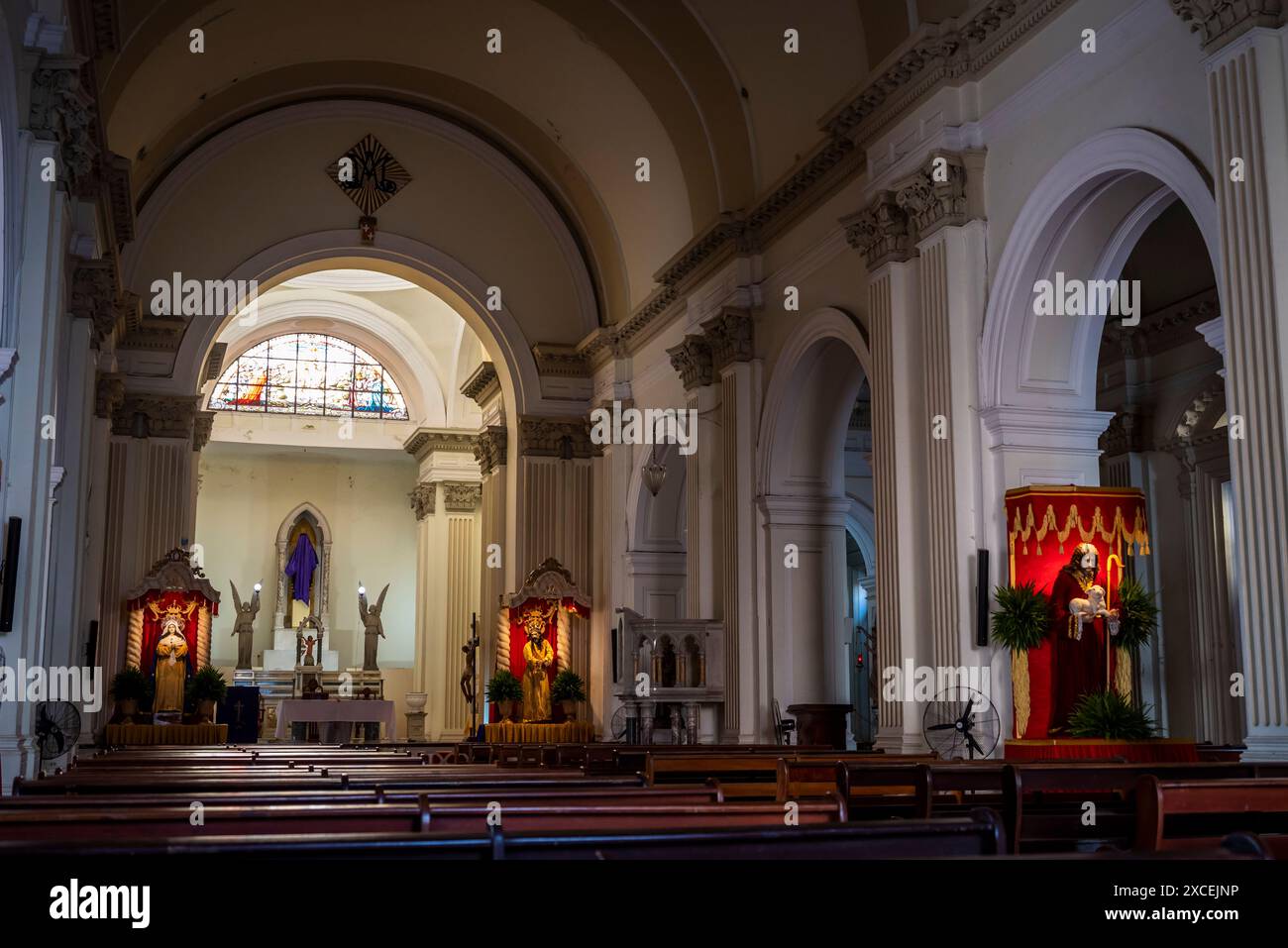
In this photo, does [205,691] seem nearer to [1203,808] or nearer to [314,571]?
[314,571]

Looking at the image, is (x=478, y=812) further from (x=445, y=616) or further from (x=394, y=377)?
(x=394, y=377)

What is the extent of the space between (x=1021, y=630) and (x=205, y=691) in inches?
492

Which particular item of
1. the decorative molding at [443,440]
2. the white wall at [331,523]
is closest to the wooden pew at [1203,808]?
the decorative molding at [443,440]

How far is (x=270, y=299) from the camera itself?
1102 inches

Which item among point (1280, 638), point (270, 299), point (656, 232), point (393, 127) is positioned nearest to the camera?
point (1280, 638)

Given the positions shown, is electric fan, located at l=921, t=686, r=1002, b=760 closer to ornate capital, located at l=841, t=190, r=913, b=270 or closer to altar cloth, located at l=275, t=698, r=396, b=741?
ornate capital, located at l=841, t=190, r=913, b=270

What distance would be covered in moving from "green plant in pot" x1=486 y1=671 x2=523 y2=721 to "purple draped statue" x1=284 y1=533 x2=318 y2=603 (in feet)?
38.7

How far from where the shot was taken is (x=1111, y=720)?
844cm

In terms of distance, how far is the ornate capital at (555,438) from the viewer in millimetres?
20156

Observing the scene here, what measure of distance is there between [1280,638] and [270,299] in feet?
79.4

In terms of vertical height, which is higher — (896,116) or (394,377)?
(394,377)

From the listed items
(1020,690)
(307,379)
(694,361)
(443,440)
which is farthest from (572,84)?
(307,379)

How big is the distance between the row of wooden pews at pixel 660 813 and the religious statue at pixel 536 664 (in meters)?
11.6

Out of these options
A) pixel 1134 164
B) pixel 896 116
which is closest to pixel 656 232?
pixel 896 116
